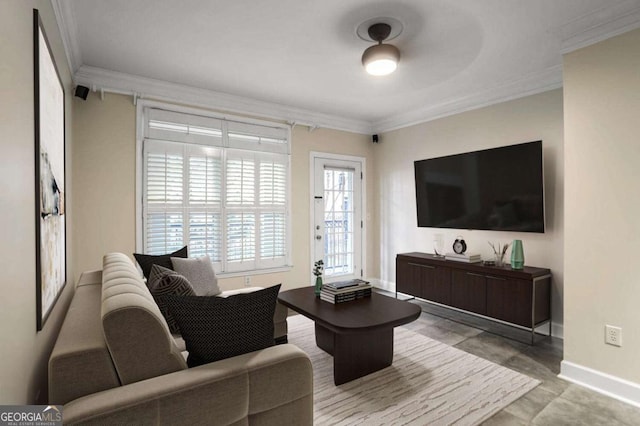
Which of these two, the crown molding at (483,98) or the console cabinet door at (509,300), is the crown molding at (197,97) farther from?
the console cabinet door at (509,300)

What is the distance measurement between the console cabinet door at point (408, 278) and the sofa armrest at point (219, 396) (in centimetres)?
288

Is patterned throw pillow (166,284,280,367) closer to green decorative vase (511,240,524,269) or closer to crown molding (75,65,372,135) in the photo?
green decorative vase (511,240,524,269)

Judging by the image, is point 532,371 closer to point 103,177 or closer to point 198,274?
point 198,274

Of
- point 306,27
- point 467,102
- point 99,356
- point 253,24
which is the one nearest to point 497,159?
point 467,102

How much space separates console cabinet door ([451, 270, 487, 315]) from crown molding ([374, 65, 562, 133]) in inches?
78.9

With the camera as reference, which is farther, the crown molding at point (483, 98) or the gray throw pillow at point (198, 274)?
the crown molding at point (483, 98)

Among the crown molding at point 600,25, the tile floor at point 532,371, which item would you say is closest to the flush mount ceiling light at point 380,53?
the crown molding at point 600,25

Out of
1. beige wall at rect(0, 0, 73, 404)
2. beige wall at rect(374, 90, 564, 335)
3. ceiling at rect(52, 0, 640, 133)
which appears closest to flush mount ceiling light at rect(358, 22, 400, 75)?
ceiling at rect(52, 0, 640, 133)

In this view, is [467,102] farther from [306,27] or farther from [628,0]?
[306,27]

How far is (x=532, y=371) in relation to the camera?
2.63m

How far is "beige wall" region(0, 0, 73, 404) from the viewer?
989 millimetres

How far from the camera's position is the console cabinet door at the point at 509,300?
3070mm

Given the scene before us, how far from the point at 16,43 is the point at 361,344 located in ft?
8.30

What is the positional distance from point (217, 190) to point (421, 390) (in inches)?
116
